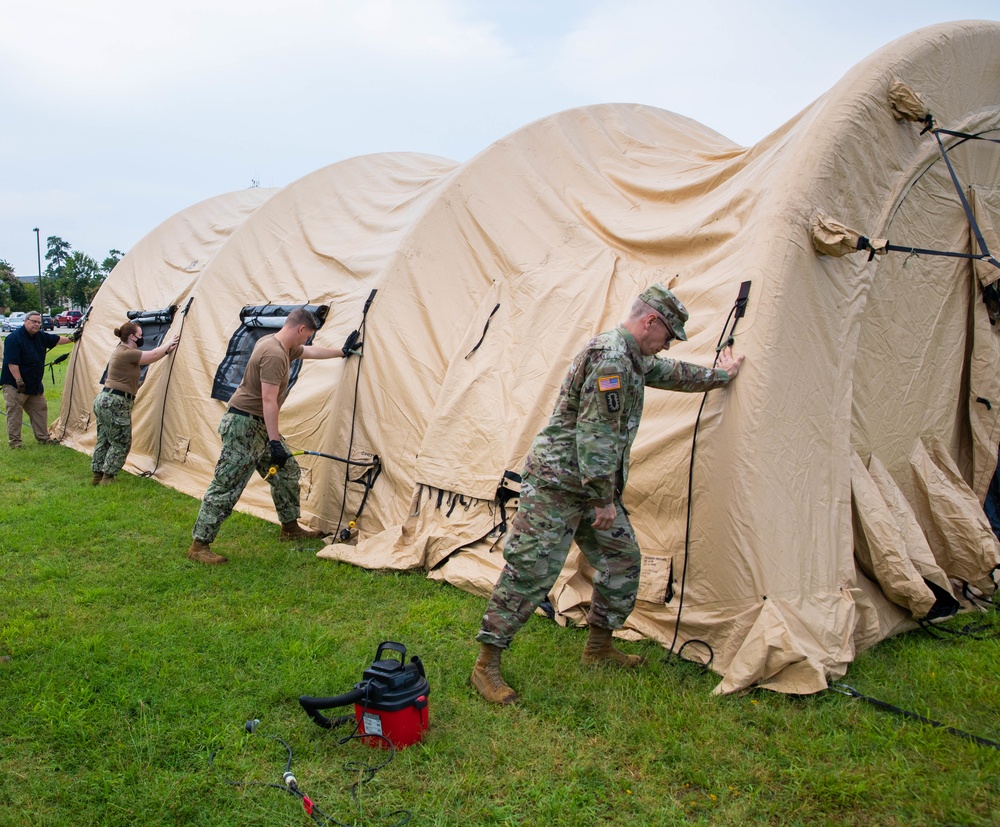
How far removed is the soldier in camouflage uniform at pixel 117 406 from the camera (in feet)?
28.5

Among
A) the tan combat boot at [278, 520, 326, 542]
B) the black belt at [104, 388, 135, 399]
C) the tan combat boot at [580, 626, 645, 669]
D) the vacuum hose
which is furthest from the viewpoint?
the black belt at [104, 388, 135, 399]

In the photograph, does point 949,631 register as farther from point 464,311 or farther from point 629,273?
point 464,311

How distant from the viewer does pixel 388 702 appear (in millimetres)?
3439

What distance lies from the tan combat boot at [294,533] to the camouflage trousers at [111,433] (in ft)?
10.1

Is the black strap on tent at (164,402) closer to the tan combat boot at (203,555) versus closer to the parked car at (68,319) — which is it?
the tan combat boot at (203,555)

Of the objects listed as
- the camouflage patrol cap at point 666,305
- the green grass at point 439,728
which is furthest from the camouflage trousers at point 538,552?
the camouflage patrol cap at point 666,305

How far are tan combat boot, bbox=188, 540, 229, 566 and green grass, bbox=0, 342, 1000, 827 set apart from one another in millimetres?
647

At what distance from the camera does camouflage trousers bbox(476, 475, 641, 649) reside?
159 inches

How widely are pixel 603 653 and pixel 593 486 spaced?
3.42 ft

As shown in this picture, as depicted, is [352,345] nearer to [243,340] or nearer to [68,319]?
[243,340]

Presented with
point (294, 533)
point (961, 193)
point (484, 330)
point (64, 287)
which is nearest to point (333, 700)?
point (294, 533)

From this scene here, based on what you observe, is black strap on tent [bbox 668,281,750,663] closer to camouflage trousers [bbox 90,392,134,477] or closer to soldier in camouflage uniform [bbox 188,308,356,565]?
soldier in camouflage uniform [bbox 188,308,356,565]

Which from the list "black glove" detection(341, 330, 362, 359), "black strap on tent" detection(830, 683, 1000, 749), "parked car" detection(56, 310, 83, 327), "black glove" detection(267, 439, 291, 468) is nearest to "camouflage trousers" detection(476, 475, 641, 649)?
"black strap on tent" detection(830, 683, 1000, 749)

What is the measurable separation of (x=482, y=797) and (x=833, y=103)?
14.1 feet
